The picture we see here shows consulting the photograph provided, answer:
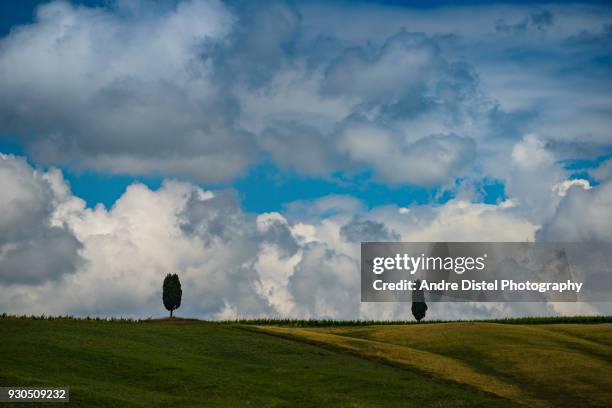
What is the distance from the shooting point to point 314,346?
70375 mm

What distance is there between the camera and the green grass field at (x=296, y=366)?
49.5 metres

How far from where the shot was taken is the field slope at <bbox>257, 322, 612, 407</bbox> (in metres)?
57.3

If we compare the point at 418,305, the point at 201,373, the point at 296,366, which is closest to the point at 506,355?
the point at 296,366

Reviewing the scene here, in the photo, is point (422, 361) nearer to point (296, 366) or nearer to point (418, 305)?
point (296, 366)

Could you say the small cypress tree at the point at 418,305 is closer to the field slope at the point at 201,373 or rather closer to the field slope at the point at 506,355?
the field slope at the point at 506,355

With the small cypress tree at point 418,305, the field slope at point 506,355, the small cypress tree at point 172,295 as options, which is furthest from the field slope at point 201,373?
the small cypress tree at point 418,305

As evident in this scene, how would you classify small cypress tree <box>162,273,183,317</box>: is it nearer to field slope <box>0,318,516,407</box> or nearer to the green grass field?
the green grass field

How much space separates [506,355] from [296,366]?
20125mm

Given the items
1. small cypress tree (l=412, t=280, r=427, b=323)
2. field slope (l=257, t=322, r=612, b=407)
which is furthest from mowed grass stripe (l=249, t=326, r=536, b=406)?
small cypress tree (l=412, t=280, r=427, b=323)

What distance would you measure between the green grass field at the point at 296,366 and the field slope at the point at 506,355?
115mm

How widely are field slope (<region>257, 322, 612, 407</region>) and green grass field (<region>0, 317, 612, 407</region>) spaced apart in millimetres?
115

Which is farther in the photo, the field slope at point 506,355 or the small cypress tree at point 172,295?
the small cypress tree at point 172,295

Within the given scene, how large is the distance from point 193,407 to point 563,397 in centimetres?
2659

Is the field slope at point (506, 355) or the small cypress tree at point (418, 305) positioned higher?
the small cypress tree at point (418, 305)
